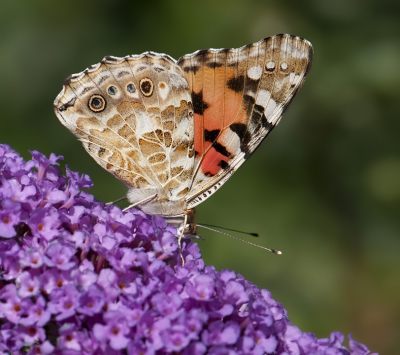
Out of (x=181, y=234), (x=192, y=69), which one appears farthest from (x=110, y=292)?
(x=192, y=69)

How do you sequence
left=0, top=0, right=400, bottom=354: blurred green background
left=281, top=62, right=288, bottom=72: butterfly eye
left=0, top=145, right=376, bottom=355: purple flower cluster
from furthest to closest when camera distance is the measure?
1. left=0, top=0, right=400, bottom=354: blurred green background
2. left=281, top=62, right=288, bottom=72: butterfly eye
3. left=0, top=145, right=376, bottom=355: purple flower cluster

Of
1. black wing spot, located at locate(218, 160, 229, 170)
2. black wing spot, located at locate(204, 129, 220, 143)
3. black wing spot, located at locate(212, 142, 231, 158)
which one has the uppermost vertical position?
black wing spot, located at locate(204, 129, 220, 143)

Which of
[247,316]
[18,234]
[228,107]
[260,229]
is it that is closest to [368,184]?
[260,229]

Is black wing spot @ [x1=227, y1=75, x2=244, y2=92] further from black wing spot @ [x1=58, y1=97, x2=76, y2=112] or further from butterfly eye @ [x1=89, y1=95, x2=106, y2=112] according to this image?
black wing spot @ [x1=58, y1=97, x2=76, y2=112]

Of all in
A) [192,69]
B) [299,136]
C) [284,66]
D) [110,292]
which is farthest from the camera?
[299,136]

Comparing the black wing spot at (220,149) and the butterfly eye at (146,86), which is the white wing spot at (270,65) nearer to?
the black wing spot at (220,149)

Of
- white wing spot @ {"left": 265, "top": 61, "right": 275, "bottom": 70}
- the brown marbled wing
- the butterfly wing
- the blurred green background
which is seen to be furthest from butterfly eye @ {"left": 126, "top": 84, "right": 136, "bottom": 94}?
the blurred green background

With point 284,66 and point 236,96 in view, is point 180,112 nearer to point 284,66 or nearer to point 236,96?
point 236,96

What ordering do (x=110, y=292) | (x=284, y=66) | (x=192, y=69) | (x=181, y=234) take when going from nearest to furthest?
1. (x=110, y=292)
2. (x=181, y=234)
3. (x=284, y=66)
4. (x=192, y=69)
